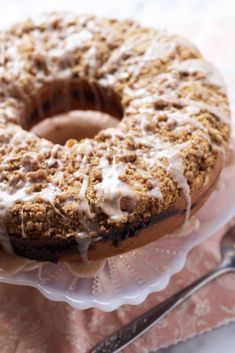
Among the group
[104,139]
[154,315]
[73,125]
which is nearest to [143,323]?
[154,315]

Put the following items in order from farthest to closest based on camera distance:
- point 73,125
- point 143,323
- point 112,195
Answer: point 73,125
point 143,323
point 112,195

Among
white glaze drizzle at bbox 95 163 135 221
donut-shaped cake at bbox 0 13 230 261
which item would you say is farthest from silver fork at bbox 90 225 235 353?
white glaze drizzle at bbox 95 163 135 221

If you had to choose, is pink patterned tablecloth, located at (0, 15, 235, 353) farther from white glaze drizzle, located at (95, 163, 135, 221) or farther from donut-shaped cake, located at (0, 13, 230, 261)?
white glaze drizzle, located at (95, 163, 135, 221)

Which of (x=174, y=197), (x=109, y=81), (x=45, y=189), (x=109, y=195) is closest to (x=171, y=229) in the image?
(x=174, y=197)

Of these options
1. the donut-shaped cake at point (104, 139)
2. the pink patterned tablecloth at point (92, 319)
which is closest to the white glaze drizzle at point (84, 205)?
the donut-shaped cake at point (104, 139)

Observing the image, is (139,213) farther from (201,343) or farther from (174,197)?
(201,343)

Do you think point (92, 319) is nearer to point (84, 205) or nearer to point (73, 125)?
point (84, 205)

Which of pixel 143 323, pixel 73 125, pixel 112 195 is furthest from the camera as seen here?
pixel 73 125
